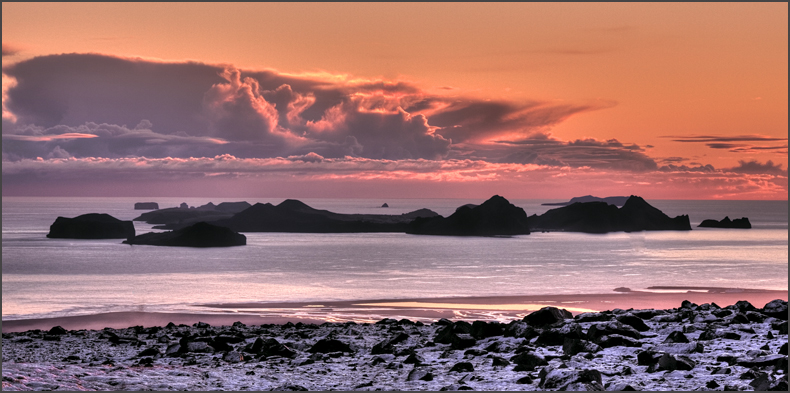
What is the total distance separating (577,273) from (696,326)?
3222 centimetres

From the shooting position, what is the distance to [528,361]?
39.2 ft

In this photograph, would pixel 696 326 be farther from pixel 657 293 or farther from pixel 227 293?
pixel 227 293

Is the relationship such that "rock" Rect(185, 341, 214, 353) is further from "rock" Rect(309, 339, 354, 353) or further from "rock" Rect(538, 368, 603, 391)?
"rock" Rect(538, 368, 603, 391)

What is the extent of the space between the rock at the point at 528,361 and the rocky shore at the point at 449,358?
0.02m

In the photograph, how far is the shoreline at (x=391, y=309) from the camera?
918 inches

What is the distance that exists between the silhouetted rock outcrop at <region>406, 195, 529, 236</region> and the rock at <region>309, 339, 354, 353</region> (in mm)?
98876

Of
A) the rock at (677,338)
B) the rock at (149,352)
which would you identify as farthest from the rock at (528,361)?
the rock at (149,352)

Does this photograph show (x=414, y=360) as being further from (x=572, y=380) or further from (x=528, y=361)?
(x=572, y=380)

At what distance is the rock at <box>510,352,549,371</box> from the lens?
11.8 metres

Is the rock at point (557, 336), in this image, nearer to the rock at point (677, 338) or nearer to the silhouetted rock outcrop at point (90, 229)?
the rock at point (677, 338)

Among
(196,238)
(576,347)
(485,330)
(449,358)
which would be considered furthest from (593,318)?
(196,238)

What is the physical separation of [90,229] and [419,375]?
93741 mm

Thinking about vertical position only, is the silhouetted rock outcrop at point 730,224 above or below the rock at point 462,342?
above

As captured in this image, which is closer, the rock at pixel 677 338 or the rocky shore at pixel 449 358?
the rocky shore at pixel 449 358
